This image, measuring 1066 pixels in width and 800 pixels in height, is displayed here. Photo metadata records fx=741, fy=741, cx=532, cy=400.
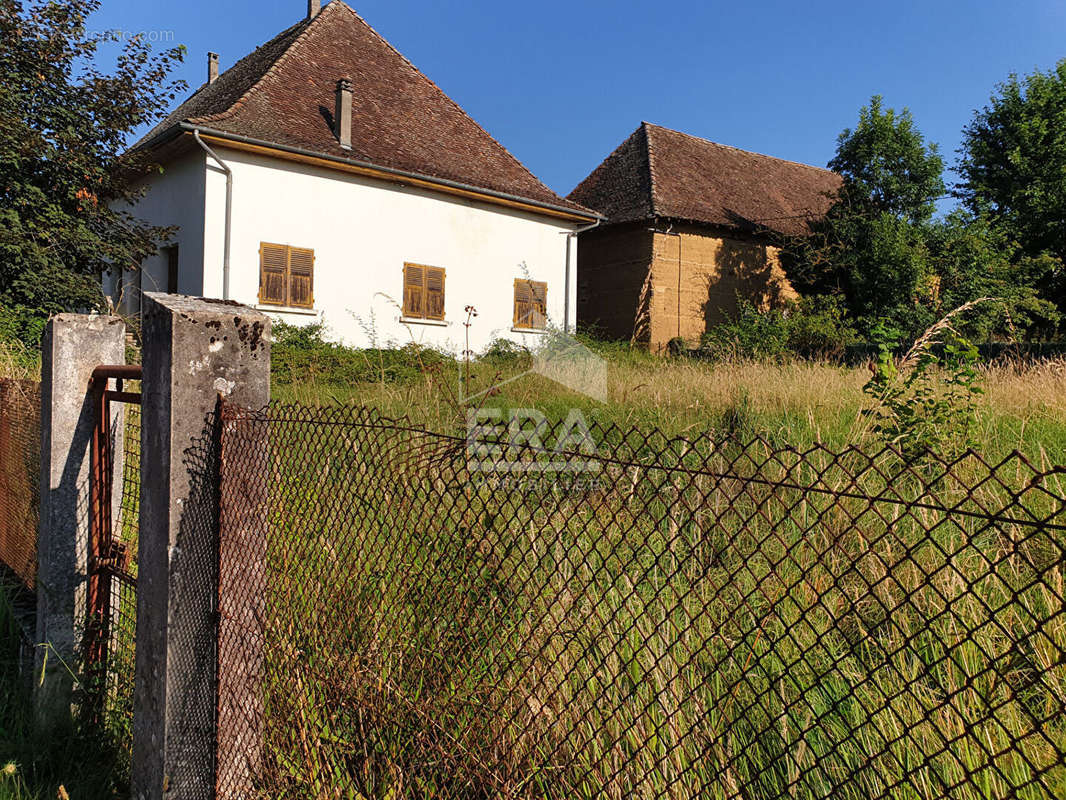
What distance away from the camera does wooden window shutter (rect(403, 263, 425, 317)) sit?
639 inches

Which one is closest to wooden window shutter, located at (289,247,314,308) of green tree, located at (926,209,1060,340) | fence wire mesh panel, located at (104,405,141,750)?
fence wire mesh panel, located at (104,405,141,750)

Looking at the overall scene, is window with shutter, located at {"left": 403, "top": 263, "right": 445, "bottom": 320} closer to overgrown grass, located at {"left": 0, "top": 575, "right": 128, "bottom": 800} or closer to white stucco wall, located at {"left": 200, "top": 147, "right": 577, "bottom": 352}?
white stucco wall, located at {"left": 200, "top": 147, "right": 577, "bottom": 352}

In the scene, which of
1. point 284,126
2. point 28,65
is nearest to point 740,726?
point 28,65

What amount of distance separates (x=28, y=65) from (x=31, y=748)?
37.0 feet

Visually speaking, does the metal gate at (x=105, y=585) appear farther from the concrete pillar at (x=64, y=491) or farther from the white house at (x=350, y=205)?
the white house at (x=350, y=205)

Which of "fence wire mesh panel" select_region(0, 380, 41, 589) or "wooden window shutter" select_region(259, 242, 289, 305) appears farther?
"wooden window shutter" select_region(259, 242, 289, 305)

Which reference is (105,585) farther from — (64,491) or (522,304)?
(522,304)

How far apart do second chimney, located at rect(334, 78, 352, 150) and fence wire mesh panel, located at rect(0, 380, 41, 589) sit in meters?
12.1

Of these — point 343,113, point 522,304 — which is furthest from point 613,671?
point 522,304

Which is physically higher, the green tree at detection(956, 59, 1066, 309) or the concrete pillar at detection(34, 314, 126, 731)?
the green tree at detection(956, 59, 1066, 309)

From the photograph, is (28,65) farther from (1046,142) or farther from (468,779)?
(1046,142)

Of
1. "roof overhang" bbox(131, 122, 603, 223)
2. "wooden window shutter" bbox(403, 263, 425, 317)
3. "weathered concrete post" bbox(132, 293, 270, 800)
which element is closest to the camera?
"weathered concrete post" bbox(132, 293, 270, 800)

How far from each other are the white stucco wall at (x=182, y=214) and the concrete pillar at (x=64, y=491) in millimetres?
10909

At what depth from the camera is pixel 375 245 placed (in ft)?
51.9
